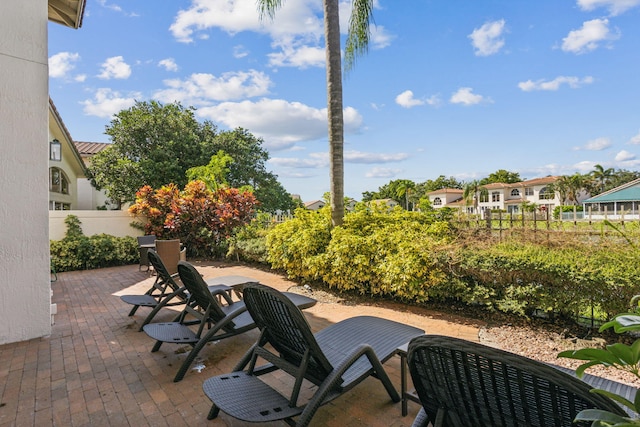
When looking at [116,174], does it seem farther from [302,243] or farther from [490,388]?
[490,388]

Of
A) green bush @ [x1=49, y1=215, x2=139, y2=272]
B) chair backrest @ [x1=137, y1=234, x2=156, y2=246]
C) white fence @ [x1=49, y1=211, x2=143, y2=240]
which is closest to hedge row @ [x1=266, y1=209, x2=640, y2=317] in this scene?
chair backrest @ [x1=137, y1=234, x2=156, y2=246]

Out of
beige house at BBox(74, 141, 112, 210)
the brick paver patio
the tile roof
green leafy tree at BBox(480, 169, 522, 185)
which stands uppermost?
green leafy tree at BBox(480, 169, 522, 185)

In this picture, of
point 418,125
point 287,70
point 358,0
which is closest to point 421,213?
point 358,0

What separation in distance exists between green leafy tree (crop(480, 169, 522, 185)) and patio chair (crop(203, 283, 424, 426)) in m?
76.9

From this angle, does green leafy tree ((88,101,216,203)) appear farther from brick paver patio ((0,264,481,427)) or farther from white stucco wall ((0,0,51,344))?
white stucco wall ((0,0,51,344))

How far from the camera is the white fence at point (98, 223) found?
10.6 meters

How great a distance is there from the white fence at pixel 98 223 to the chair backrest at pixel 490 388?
12.4 meters

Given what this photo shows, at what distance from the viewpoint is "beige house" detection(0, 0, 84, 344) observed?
3.99 meters

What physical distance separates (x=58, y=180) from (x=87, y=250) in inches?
447

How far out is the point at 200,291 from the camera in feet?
11.2

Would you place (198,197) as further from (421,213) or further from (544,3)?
(544,3)

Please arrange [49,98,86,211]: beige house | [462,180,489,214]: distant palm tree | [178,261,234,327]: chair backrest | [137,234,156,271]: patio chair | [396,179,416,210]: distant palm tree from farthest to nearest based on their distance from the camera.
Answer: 1. [396,179,416,210]: distant palm tree
2. [462,180,489,214]: distant palm tree
3. [49,98,86,211]: beige house
4. [137,234,156,271]: patio chair
5. [178,261,234,327]: chair backrest

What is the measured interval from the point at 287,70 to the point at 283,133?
3.44 m

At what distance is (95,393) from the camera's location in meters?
2.91
